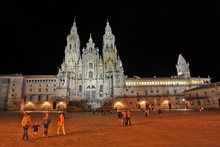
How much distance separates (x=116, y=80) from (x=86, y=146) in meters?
55.1

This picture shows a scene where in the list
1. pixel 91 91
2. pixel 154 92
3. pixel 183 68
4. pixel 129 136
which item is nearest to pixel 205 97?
pixel 154 92

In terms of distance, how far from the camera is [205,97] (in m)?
48.4

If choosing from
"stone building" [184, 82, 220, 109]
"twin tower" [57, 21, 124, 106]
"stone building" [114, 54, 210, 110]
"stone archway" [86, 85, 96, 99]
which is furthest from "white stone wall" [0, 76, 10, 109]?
"stone building" [184, 82, 220, 109]

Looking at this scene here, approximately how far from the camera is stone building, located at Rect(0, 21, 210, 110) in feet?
200

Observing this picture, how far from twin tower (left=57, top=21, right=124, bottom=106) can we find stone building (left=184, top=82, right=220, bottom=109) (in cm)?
2630

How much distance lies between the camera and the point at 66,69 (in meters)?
66.7

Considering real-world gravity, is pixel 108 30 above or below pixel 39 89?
above

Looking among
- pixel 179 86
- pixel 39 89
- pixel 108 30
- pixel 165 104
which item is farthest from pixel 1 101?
pixel 179 86

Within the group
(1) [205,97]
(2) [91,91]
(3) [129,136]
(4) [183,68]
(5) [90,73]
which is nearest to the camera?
(3) [129,136]

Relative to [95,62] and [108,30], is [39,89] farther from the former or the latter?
[108,30]

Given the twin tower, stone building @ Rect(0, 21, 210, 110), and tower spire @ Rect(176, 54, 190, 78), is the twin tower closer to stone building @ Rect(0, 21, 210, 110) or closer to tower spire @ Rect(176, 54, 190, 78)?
stone building @ Rect(0, 21, 210, 110)

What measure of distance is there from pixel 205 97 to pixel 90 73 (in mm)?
Result: 44888

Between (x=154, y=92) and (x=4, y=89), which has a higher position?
(x=4, y=89)

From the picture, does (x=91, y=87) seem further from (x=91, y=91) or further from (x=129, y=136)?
(x=129, y=136)
